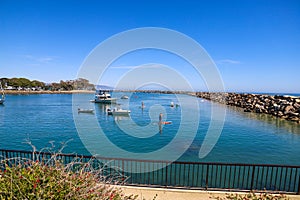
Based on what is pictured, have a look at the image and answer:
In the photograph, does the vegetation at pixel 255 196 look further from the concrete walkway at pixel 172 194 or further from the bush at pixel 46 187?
the bush at pixel 46 187

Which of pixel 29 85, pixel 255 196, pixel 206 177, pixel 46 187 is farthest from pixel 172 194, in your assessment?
pixel 29 85

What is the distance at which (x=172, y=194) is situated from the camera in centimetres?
630

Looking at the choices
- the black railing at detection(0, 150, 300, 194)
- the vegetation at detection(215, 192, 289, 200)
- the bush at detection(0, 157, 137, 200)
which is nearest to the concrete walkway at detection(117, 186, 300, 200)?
the vegetation at detection(215, 192, 289, 200)

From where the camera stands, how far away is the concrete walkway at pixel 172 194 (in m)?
6.10

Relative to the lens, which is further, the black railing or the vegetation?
the black railing

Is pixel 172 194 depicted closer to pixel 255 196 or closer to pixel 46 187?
pixel 255 196

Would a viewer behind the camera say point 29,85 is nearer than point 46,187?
No

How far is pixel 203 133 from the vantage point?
83.9ft

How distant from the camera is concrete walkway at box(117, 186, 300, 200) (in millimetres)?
6100

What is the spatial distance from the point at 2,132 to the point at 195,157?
2680cm

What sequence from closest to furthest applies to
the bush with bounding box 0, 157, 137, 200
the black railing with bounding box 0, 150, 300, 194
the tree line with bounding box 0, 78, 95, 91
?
1. the bush with bounding box 0, 157, 137, 200
2. the black railing with bounding box 0, 150, 300, 194
3. the tree line with bounding box 0, 78, 95, 91

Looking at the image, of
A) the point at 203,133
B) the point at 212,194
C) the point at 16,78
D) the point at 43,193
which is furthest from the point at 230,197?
the point at 16,78

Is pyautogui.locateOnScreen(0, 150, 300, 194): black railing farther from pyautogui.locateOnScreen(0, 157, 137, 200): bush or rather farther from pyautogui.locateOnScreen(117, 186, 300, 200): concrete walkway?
pyautogui.locateOnScreen(0, 157, 137, 200): bush

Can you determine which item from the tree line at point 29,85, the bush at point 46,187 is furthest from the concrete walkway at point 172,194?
the tree line at point 29,85
